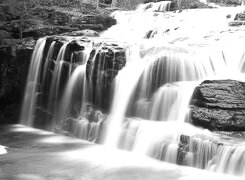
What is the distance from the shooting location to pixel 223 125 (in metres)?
10.9

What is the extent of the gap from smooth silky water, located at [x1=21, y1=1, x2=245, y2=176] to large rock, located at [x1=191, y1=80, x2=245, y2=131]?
0.30 meters

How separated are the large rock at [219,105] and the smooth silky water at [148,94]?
0.30 metres

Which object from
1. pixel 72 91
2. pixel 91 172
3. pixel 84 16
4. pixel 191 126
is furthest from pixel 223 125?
pixel 84 16

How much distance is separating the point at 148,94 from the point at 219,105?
264 cm

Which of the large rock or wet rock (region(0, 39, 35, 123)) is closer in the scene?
the large rock

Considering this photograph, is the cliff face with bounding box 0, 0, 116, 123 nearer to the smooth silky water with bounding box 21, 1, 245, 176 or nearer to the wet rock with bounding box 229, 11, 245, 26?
the smooth silky water with bounding box 21, 1, 245, 176

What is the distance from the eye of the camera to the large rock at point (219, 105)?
35.7 ft

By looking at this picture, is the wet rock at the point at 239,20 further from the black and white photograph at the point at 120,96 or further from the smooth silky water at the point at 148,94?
the smooth silky water at the point at 148,94

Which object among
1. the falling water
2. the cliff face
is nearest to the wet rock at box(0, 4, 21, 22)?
the cliff face

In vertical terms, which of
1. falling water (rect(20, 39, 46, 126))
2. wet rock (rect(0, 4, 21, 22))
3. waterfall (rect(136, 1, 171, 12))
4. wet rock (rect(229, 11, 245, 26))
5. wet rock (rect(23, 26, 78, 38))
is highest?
waterfall (rect(136, 1, 171, 12))

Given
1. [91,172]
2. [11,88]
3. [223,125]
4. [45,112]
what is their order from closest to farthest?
[91,172] < [223,125] < [45,112] < [11,88]

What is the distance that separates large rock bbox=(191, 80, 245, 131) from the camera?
35.7 feet

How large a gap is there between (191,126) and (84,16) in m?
11.3

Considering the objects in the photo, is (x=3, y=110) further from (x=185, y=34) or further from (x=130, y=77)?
(x=185, y=34)
